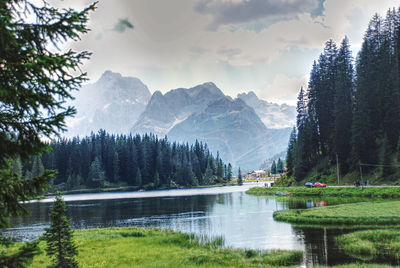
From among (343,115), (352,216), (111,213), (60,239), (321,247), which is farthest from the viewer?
(343,115)

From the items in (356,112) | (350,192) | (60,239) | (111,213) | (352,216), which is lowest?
(111,213)

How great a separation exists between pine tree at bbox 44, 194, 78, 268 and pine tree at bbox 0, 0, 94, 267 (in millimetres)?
13688

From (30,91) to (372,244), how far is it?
3121 cm

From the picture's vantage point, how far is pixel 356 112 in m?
85.1

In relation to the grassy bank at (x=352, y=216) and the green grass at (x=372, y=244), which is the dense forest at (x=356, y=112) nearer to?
the grassy bank at (x=352, y=216)

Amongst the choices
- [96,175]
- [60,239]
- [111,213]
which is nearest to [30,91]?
[60,239]

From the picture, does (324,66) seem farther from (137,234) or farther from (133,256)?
(133,256)

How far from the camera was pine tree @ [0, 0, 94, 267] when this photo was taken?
32.2ft

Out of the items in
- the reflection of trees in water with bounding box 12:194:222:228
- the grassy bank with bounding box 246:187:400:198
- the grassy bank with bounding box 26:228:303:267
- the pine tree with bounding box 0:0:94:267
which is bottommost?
the reflection of trees in water with bounding box 12:194:222:228

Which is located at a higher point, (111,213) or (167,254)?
(167,254)

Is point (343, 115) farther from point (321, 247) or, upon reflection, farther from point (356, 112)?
point (321, 247)

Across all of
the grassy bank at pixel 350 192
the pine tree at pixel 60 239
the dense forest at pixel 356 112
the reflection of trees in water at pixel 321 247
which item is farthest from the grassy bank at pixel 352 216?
the pine tree at pixel 60 239

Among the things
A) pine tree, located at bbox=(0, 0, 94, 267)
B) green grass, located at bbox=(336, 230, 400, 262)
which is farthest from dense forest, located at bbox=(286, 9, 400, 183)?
pine tree, located at bbox=(0, 0, 94, 267)

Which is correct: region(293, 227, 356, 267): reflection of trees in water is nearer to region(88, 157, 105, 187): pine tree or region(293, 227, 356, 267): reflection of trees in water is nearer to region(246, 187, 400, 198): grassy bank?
region(246, 187, 400, 198): grassy bank
